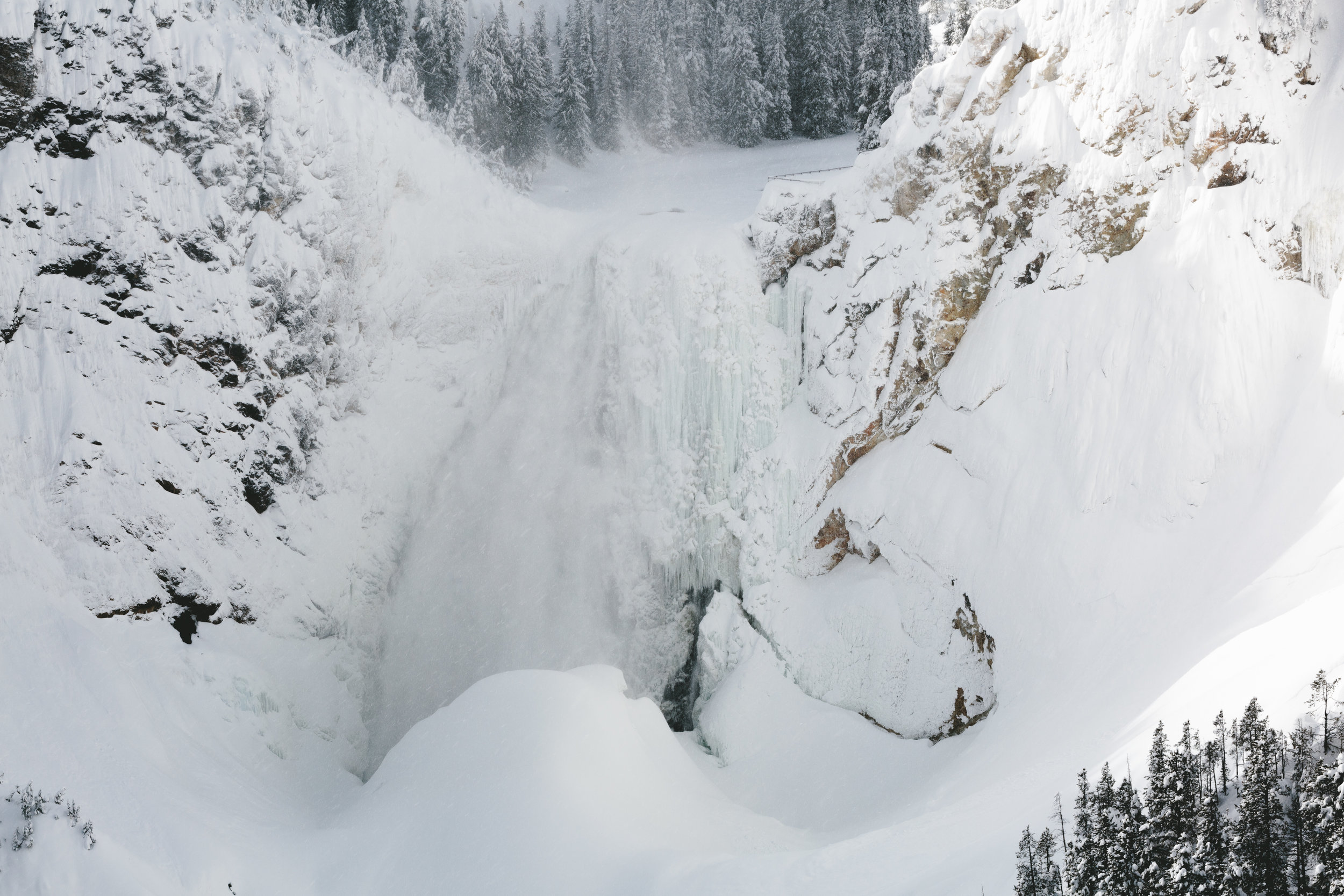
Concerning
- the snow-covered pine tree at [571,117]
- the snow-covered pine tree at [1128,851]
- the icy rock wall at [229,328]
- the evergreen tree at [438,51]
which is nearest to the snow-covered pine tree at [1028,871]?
the snow-covered pine tree at [1128,851]

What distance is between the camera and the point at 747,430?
61.6 feet

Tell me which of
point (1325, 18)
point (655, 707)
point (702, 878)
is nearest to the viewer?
point (702, 878)

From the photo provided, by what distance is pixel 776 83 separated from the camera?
98.3 feet

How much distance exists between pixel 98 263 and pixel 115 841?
390 inches

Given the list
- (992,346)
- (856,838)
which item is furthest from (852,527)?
(856,838)

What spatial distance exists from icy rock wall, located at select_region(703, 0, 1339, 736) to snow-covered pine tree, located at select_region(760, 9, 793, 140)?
1134 cm

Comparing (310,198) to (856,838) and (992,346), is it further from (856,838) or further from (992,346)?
(856,838)

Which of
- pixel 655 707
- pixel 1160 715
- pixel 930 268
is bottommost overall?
pixel 655 707

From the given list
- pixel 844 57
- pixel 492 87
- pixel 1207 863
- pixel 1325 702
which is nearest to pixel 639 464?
A: pixel 1207 863

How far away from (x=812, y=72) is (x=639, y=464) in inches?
633

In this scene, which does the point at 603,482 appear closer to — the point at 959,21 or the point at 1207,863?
the point at 1207,863

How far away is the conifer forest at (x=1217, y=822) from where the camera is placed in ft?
25.9

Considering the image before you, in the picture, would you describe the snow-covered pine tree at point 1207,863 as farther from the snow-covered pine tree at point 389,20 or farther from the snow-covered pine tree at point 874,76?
the snow-covered pine tree at point 389,20

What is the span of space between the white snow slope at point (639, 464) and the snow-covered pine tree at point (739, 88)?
382 inches
